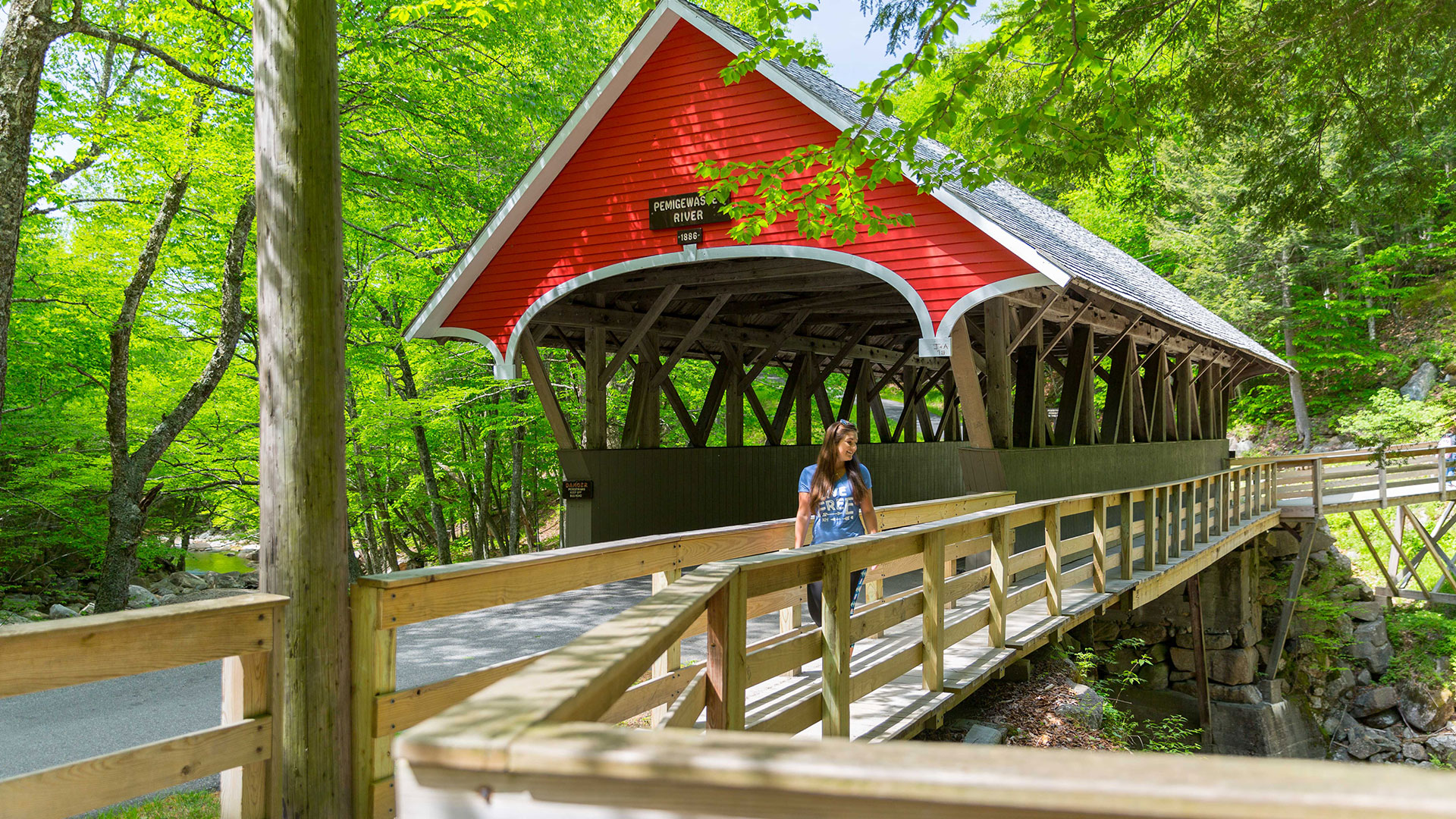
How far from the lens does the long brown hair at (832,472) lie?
199 inches

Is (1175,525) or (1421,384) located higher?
(1421,384)

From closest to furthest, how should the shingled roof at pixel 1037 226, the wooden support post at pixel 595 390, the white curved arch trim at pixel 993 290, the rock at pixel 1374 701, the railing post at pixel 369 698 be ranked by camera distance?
1. the railing post at pixel 369 698
2. the white curved arch trim at pixel 993 290
3. the shingled roof at pixel 1037 226
4. the wooden support post at pixel 595 390
5. the rock at pixel 1374 701

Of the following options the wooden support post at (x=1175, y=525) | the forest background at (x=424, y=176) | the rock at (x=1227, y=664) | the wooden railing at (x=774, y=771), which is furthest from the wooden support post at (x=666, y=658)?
the rock at (x=1227, y=664)

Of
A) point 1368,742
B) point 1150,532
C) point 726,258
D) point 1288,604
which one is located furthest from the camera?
point 1288,604

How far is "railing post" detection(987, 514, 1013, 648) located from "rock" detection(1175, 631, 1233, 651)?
10.2 meters

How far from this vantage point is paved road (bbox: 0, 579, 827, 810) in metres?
4.83

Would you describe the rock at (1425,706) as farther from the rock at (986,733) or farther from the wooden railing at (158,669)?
the wooden railing at (158,669)

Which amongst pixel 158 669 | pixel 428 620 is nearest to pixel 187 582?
pixel 428 620

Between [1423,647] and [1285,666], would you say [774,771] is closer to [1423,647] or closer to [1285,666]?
[1285,666]

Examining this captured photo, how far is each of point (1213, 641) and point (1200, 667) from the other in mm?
1431

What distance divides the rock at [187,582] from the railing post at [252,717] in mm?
14743

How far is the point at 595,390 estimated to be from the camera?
469 inches

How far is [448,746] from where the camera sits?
1151 millimetres

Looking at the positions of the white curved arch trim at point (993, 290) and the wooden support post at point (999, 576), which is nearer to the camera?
the wooden support post at point (999, 576)
